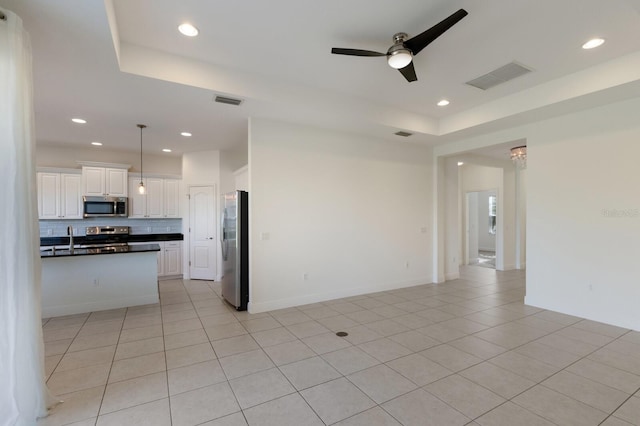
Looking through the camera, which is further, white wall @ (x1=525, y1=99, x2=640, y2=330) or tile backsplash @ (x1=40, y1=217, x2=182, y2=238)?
tile backsplash @ (x1=40, y1=217, x2=182, y2=238)

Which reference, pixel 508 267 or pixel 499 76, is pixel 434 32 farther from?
pixel 508 267

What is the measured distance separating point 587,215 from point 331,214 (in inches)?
149

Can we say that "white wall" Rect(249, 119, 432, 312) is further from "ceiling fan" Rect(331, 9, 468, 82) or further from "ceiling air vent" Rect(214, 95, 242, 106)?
"ceiling fan" Rect(331, 9, 468, 82)

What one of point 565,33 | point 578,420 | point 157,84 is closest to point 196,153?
point 157,84

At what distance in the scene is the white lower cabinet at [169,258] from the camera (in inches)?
267

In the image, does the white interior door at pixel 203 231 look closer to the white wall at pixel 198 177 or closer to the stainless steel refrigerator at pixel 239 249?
the white wall at pixel 198 177

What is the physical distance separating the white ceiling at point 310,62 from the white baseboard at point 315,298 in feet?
9.47

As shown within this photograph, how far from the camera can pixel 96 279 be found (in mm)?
4590

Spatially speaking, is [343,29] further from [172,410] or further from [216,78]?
[172,410]

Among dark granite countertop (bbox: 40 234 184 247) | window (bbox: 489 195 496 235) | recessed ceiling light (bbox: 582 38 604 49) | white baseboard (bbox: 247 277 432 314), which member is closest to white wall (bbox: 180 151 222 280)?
dark granite countertop (bbox: 40 234 184 247)

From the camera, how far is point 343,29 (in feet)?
9.26

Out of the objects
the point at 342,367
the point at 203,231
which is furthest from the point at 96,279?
the point at 342,367

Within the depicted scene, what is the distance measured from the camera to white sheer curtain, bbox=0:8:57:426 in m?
1.90

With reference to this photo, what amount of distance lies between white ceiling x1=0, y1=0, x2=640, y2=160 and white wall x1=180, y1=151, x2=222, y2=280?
1701 millimetres
